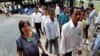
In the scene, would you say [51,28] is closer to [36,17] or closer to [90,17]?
[90,17]

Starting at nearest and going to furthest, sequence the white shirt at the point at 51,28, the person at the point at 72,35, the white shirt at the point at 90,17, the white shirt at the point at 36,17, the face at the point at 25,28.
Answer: the face at the point at 25,28
the person at the point at 72,35
the white shirt at the point at 51,28
the white shirt at the point at 90,17
the white shirt at the point at 36,17

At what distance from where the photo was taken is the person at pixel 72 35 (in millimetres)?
6020

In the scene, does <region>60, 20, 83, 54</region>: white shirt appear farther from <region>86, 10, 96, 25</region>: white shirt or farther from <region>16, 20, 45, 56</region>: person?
<region>86, 10, 96, 25</region>: white shirt

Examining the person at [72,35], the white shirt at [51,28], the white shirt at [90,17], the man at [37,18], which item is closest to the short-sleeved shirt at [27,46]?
the person at [72,35]

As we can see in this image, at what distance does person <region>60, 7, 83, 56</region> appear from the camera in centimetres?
602

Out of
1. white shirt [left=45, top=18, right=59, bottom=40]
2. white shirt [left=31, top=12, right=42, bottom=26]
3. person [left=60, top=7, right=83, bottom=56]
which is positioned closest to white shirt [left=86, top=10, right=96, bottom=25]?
white shirt [left=31, top=12, right=42, bottom=26]

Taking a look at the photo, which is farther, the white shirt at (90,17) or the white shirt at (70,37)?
the white shirt at (90,17)

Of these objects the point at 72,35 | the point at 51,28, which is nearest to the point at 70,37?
the point at 72,35

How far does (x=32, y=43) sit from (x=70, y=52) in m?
1.51

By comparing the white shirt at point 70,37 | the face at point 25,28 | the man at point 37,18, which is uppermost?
the face at point 25,28

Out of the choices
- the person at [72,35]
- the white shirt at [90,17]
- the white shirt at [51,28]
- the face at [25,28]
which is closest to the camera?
the face at [25,28]

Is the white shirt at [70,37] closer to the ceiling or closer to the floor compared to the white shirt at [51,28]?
closer to the ceiling

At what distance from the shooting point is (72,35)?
620cm

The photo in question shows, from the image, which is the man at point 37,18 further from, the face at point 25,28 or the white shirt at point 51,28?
the face at point 25,28
